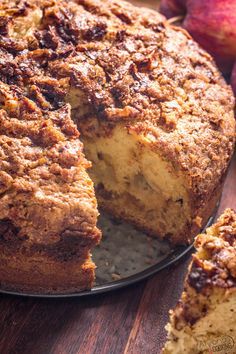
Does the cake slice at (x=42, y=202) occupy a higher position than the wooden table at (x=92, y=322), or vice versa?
the cake slice at (x=42, y=202)

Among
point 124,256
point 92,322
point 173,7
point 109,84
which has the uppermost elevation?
point 109,84

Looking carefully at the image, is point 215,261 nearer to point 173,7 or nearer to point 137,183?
point 137,183

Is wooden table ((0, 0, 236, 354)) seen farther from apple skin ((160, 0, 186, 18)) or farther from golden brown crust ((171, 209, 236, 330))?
apple skin ((160, 0, 186, 18))

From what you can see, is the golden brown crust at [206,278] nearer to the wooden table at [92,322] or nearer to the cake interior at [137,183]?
the wooden table at [92,322]

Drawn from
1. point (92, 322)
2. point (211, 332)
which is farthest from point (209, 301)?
point (92, 322)

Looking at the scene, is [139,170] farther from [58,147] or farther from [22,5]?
[22,5]

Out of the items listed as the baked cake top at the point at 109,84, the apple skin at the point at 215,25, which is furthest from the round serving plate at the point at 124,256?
the apple skin at the point at 215,25
